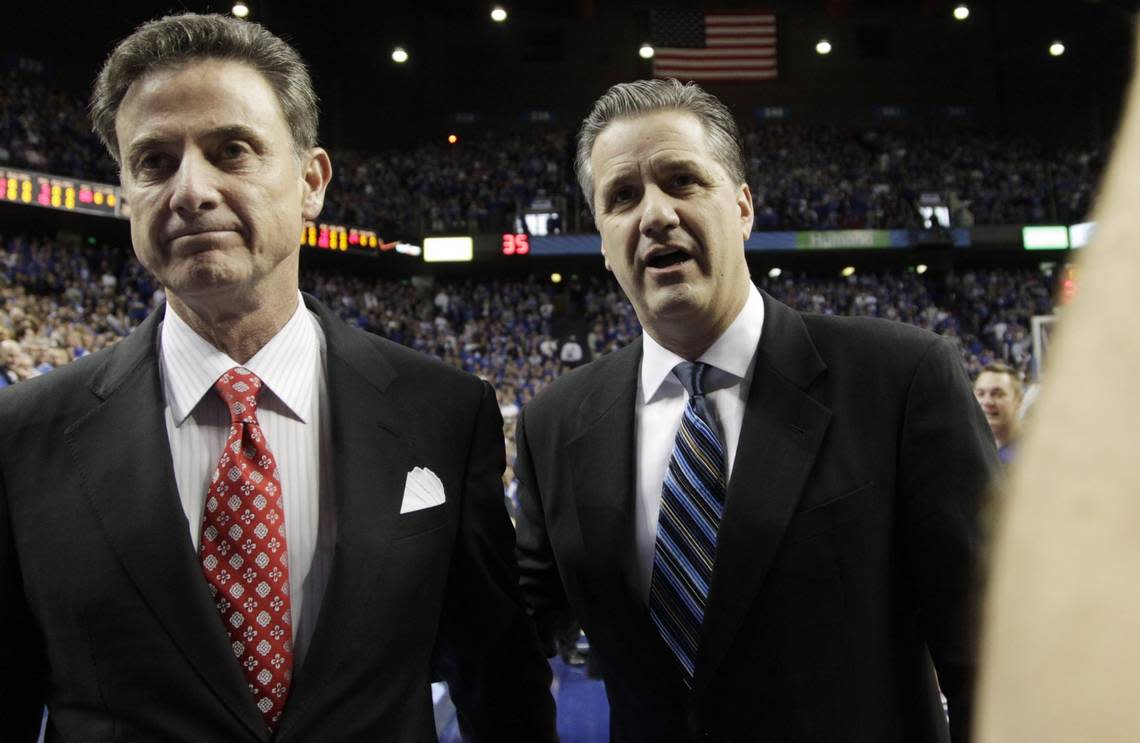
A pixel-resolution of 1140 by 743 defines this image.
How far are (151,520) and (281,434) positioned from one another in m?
0.30

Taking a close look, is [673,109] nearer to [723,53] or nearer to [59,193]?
[59,193]

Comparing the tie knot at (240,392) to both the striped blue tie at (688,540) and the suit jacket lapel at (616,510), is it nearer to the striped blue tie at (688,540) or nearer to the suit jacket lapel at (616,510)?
the suit jacket lapel at (616,510)

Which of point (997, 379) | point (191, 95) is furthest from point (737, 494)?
point (997, 379)

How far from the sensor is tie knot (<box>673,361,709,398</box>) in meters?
1.97

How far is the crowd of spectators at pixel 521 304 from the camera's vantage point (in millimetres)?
17078

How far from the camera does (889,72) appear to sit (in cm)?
2712

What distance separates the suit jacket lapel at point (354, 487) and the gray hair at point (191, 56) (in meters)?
0.51

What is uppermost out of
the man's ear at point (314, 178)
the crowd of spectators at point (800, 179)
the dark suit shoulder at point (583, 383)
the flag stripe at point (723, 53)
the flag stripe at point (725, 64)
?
the flag stripe at point (723, 53)

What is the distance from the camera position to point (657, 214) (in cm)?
200

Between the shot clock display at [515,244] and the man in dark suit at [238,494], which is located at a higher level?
the shot clock display at [515,244]

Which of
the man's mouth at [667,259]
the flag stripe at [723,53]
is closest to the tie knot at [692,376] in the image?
the man's mouth at [667,259]

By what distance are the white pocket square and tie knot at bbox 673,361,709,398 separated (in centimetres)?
61

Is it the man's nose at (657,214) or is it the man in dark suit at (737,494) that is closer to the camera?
the man in dark suit at (737,494)

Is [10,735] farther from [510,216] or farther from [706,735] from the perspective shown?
[510,216]
